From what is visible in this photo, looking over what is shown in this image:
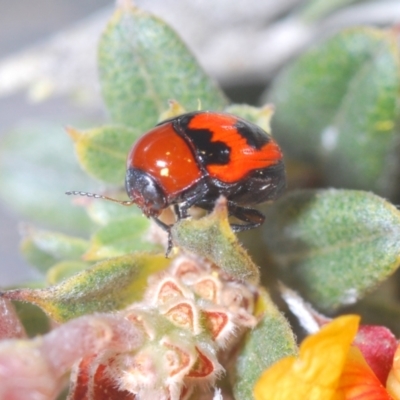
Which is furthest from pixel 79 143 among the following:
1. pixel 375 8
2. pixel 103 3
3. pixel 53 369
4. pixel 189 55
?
pixel 103 3

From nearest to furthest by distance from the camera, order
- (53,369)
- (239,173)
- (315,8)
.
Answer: (53,369), (239,173), (315,8)

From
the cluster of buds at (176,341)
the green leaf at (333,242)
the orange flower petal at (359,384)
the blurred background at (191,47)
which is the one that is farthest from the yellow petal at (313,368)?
the blurred background at (191,47)

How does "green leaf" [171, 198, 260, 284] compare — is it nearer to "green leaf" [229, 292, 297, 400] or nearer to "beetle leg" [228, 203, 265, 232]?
"green leaf" [229, 292, 297, 400]

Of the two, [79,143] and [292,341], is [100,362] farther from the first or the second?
[79,143]

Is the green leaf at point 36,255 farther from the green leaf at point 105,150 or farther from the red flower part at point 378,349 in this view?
the red flower part at point 378,349

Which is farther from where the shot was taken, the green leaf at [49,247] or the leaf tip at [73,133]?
the green leaf at [49,247]

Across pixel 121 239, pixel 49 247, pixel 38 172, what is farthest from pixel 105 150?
pixel 38 172

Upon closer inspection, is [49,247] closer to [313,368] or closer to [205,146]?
[205,146]

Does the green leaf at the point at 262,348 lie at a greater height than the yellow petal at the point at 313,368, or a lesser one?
lesser
